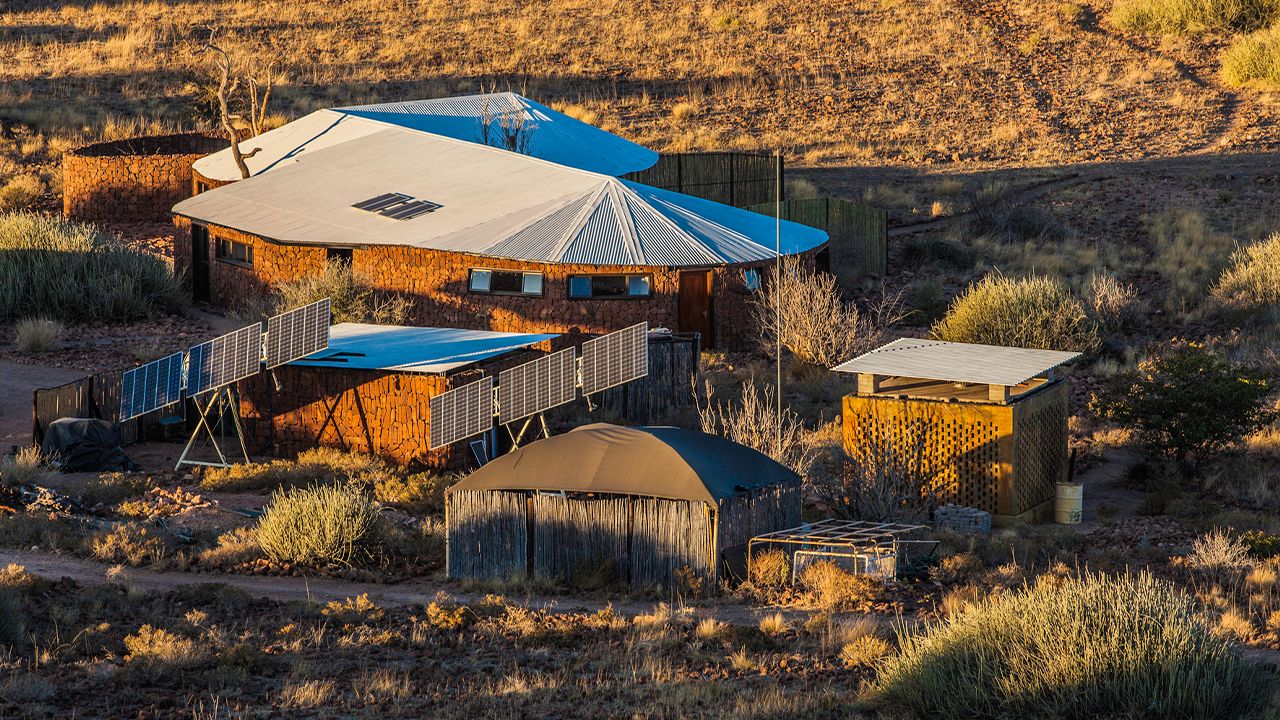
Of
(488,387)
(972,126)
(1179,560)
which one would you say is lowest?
(1179,560)

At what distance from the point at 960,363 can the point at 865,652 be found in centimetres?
790

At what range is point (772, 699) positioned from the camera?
1309 centimetres

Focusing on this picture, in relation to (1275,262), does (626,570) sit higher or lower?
lower

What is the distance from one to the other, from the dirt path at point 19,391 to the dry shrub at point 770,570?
12.3m

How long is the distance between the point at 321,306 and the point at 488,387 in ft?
9.30

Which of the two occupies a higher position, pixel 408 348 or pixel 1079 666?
pixel 408 348

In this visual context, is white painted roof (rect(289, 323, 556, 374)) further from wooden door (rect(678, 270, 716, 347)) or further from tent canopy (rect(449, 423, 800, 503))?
tent canopy (rect(449, 423, 800, 503))

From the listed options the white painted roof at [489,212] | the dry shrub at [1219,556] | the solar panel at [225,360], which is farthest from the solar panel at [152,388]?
the dry shrub at [1219,556]

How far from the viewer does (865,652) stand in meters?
14.3

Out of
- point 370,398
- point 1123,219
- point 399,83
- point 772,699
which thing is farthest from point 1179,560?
point 399,83

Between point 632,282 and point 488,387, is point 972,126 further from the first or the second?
point 488,387

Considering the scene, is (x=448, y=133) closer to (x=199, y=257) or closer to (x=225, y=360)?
(x=199, y=257)

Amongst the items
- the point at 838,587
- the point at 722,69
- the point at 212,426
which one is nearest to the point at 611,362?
the point at 838,587

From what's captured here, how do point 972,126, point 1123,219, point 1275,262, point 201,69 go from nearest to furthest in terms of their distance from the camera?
point 1275,262 < point 1123,219 < point 972,126 < point 201,69
